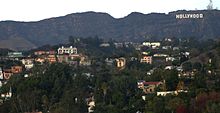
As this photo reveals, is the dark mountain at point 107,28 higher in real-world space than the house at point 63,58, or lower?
higher

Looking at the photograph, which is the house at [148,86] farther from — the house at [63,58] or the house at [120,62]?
the house at [63,58]

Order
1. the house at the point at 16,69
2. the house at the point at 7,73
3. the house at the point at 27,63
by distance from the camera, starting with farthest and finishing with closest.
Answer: the house at the point at 27,63 < the house at the point at 16,69 < the house at the point at 7,73

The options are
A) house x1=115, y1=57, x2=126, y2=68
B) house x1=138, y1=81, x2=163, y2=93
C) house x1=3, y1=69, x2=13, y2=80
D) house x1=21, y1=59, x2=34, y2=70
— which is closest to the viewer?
house x1=138, y1=81, x2=163, y2=93

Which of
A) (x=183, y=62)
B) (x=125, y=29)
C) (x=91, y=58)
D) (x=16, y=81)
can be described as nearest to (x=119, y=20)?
(x=125, y=29)

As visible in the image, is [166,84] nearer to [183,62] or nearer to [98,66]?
[183,62]

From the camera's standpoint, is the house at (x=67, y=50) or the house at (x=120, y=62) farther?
the house at (x=67, y=50)

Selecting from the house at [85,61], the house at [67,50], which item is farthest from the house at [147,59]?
the house at [67,50]

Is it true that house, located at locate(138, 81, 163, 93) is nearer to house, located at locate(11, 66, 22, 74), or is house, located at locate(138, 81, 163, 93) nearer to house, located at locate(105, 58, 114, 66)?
house, located at locate(11, 66, 22, 74)

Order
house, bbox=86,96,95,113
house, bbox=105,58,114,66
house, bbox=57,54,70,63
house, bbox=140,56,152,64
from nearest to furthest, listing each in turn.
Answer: house, bbox=86,96,95,113
house, bbox=105,58,114,66
house, bbox=140,56,152,64
house, bbox=57,54,70,63

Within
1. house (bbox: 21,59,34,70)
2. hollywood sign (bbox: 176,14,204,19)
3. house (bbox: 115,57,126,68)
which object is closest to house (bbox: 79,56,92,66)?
house (bbox: 115,57,126,68)
